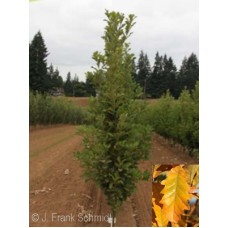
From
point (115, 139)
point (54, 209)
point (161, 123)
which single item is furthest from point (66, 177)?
point (161, 123)

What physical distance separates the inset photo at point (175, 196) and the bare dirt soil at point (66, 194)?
20 cm

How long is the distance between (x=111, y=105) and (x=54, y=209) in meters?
1.93

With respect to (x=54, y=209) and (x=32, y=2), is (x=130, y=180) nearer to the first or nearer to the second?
(x=54, y=209)

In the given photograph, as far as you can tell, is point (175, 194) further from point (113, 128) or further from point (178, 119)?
point (178, 119)

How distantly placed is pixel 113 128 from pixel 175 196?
58.2 inches

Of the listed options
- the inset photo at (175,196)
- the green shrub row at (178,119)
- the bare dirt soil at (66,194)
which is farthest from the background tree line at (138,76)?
the inset photo at (175,196)

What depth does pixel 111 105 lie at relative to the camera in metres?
6.29

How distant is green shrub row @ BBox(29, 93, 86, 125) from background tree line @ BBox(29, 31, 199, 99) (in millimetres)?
354

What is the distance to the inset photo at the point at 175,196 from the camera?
19.9 feet

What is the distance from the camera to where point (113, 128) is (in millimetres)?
6316

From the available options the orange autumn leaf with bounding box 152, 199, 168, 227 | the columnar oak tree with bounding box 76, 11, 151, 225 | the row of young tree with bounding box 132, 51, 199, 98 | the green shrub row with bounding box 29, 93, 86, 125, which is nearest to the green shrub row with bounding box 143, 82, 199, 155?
the row of young tree with bounding box 132, 51, 199, 98

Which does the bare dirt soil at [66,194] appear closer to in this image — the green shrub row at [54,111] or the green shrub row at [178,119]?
the green shrub row at [54,111]

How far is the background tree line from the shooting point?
638 cm

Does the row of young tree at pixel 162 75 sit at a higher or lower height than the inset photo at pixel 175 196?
higher
